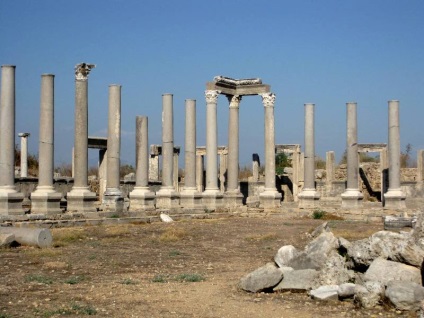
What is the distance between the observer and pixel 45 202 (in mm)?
26172

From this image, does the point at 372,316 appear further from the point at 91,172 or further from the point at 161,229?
the point at 91,172

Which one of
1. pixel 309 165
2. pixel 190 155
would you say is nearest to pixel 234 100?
pixel 190 155

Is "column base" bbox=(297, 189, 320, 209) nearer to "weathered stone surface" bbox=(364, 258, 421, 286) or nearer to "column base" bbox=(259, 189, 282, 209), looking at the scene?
"column base" bbox=(259, 189, 282, 209)

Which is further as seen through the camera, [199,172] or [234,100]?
[199,172]

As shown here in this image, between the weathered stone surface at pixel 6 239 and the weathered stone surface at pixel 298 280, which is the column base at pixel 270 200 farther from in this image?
the weathered stone surface at pixel 298 280

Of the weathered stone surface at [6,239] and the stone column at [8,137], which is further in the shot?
the stone column at [8,137]

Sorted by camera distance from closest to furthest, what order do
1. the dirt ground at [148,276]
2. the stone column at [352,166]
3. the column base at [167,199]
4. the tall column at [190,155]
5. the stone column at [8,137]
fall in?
the dirt ground at [148,276]
the stone column at [8,137]
the column base at [167,199]
the stone column at [352,166]
the tall column at [190,155]

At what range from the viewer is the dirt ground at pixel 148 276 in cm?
1063

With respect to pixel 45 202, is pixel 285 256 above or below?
below

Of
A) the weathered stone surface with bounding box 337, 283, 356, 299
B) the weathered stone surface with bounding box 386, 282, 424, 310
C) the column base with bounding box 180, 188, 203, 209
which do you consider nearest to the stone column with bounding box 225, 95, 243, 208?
the column base with bounding box 180, 188, 203, 209

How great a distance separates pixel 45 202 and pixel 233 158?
14319 mm

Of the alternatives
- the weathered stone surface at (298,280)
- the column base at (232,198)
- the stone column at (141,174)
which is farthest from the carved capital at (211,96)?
the weathered stone surface at (298,280)

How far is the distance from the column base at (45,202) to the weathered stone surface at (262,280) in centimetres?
1522

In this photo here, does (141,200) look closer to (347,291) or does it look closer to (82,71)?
(82,71)
